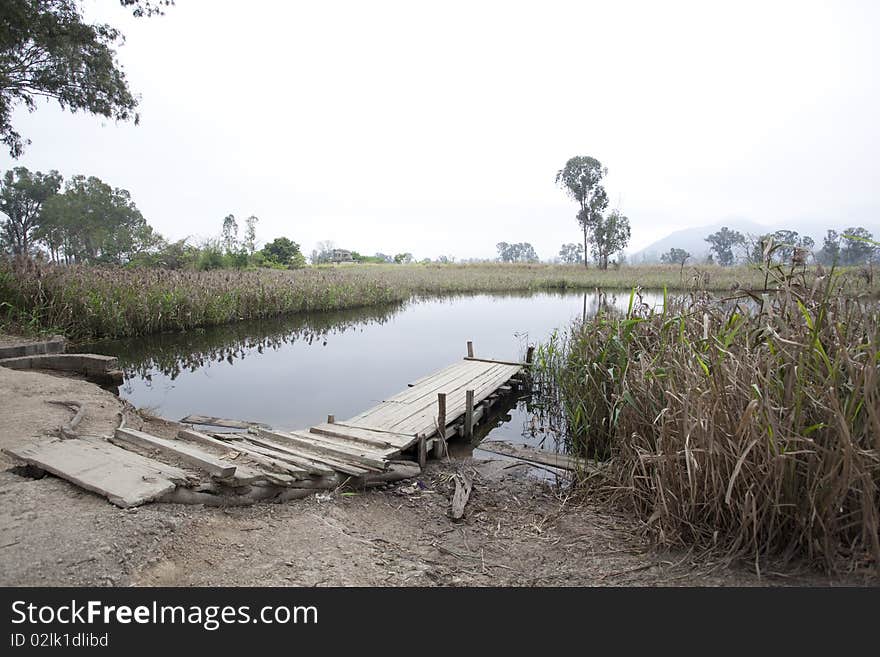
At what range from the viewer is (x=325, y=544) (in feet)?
9.34

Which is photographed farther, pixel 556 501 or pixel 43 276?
pixel 43 276

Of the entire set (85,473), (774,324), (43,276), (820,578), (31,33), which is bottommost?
(820,578)

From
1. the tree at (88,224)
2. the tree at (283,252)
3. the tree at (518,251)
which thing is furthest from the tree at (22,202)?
the tree at (518,251)

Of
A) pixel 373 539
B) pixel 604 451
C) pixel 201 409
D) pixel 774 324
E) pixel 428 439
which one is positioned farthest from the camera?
pixel 201 409

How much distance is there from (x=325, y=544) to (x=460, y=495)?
60.1 inches

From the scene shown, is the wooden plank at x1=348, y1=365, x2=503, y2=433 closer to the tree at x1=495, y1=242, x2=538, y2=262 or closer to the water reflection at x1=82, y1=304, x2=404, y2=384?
the water reflection at x1=82, y1=304, x2=404, y2=384

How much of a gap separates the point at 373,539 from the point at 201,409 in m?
5.03

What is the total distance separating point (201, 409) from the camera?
281 inches

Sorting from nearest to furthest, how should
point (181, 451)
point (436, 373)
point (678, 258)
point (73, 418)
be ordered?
point (181, 451), point (73, 418), point (436, 373), point (678, 258)

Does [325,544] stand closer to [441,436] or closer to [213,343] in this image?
[441,436]

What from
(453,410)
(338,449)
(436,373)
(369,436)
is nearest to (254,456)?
(338,449)

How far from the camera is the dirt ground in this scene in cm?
223
